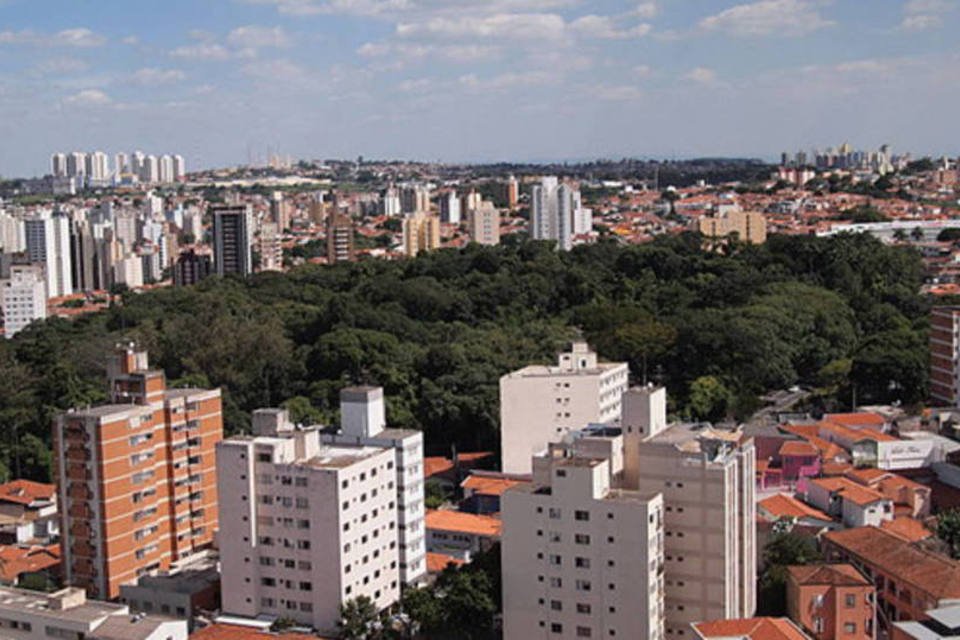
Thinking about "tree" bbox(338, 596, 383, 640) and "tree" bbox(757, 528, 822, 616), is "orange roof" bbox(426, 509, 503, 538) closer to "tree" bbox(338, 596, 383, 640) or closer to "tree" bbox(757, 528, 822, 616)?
"tree" bbox(338, 596, 383, 640)

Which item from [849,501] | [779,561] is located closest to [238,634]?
[779,561]

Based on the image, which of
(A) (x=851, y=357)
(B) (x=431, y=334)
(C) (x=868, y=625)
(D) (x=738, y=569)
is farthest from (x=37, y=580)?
(A) (x=851, y=357)

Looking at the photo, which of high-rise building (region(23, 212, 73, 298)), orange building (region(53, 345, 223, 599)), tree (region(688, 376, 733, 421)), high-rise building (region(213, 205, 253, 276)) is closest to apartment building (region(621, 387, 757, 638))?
orange building (region(53, 345, 223, 599))

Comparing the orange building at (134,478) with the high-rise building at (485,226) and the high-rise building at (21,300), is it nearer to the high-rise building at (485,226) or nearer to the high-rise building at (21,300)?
the high-rise building at (21,300)

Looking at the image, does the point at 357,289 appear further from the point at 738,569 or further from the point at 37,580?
the point at 738,569

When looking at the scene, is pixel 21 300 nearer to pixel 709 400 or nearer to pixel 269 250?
pixel 269 250


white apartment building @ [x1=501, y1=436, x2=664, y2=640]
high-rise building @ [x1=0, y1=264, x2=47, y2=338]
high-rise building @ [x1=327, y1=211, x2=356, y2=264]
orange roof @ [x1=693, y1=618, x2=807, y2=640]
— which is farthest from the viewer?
high-rise building @ [x1=327, y1=211, x2=356, y2=264]
